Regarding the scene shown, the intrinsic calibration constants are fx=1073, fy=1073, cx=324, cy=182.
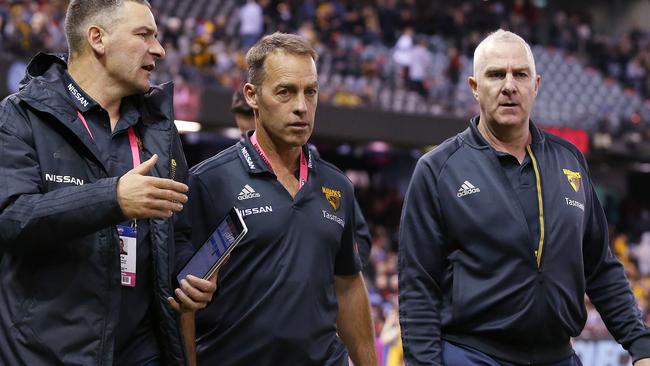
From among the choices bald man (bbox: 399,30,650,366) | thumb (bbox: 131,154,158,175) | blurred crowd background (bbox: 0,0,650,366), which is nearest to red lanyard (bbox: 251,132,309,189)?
bald man (bbox: 399,30,650,366)

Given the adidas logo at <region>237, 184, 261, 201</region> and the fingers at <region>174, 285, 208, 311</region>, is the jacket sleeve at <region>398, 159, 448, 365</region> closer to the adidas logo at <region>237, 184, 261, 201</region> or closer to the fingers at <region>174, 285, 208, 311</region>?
the adidas logo at <region>237, 184, 261, 201</region>

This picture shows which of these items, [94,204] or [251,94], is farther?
[251,94]

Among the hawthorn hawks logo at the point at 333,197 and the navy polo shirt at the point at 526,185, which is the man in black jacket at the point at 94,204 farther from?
the navy polo shirt at the point at 526,185

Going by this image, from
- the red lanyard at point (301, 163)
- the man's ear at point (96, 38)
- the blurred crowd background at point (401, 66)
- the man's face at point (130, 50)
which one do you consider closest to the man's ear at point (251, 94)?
the red lanyard at point (301, 163)

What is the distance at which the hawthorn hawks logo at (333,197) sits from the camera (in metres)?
4.90

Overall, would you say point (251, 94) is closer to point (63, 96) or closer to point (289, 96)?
point (289, 96)

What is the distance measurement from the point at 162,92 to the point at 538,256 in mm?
1699

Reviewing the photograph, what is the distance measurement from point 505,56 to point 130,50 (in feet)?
5.36

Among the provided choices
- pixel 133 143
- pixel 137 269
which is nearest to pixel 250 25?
pixel 133 143

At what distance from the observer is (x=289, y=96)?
15.6 ft

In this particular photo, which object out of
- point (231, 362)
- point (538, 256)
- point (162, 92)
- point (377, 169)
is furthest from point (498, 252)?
point (377, 169)

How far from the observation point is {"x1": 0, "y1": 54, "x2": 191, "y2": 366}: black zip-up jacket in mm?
3650

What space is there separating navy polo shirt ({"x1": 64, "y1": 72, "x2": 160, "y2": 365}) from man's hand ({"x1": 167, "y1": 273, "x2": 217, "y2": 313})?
0.11m

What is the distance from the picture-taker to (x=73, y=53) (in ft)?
13.9
